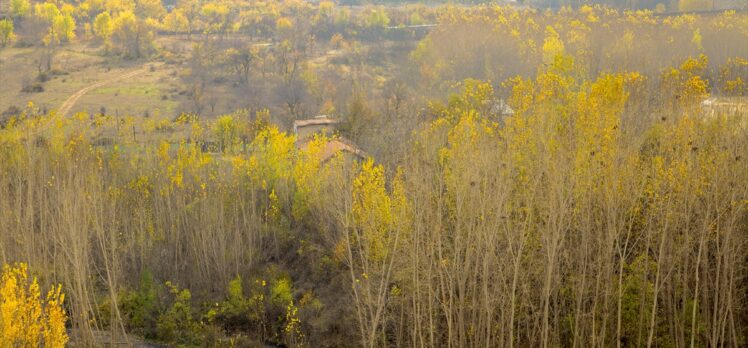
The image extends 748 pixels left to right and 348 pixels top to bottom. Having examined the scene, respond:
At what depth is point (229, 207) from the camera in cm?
3500

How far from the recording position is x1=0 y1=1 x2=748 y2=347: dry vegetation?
2178 centimetres

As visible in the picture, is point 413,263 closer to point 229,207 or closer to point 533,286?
point 533,286

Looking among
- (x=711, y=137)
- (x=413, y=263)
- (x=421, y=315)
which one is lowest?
(x=421, y=315)

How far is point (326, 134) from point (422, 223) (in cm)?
2540

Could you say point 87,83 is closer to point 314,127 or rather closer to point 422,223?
point 314,127

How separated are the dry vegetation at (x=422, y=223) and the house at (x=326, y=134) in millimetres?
901

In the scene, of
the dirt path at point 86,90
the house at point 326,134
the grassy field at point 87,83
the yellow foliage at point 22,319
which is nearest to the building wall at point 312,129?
the house at point 326,134

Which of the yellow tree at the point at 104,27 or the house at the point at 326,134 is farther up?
the yellow tree at the point at 104,27

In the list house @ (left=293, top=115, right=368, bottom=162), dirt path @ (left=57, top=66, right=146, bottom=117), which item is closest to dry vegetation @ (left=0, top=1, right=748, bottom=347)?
house @ (left=293, top=115, right=368, bottom=162)

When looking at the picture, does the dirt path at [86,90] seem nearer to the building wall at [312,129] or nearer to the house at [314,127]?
the house at [314,127]

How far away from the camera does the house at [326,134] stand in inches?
1553

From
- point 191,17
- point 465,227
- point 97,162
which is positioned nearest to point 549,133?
point 465,227

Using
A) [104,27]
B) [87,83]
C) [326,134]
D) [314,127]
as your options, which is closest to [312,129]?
[314,127]

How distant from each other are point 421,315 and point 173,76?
61.9m
